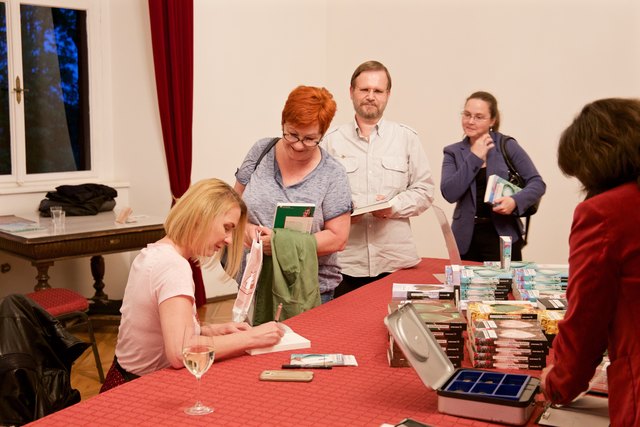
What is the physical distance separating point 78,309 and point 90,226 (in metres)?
0.85

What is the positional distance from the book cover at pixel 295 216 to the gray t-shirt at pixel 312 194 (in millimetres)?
85

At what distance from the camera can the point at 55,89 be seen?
611 centimetres

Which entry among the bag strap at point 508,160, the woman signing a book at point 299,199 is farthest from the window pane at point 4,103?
the bag strap at point 508,160

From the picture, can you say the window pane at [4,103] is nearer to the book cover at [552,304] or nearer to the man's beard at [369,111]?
the man's beard at [369,111]

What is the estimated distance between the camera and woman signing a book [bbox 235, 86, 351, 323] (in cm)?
303

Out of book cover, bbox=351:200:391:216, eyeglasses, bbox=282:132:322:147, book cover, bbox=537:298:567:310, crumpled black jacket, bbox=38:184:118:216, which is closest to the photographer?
book cover, bbox=537:298:567:310

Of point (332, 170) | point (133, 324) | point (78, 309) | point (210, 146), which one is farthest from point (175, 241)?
point (210, 146)

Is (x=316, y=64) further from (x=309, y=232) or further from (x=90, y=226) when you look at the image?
(x=309, y=232)

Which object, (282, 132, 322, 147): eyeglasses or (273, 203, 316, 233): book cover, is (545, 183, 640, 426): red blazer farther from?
(282, 132, 322, 147): eyeglasses

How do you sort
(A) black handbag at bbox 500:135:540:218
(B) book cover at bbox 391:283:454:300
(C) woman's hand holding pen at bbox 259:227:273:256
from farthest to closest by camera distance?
(A) black handbag at bbox 500:135:540:218
(C) woman's hand holding pen at bbox 259:227:273:256
(B) book cover at bbox 391:283:454:300

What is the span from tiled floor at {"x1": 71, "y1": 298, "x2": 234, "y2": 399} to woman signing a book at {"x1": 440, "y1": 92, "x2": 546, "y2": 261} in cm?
222

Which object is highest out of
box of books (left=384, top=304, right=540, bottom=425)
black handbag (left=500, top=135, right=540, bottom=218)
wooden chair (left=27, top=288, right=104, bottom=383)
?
black handbag (left=500, top=135, right=540, bottom=218)

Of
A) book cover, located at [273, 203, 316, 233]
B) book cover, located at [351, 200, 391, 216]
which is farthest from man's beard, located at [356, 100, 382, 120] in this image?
book cover, located at [273, 203, 316, 233]

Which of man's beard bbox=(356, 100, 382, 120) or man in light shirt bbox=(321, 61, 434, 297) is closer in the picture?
man in light shirt bbox=(321, 61, 434, 297)
